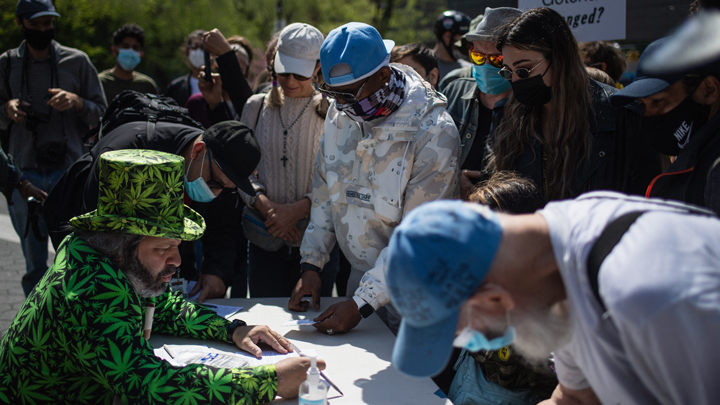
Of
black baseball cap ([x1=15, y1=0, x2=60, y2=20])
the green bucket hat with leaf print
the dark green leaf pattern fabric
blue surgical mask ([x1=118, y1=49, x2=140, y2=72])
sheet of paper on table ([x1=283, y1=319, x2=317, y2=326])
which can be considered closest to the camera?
the dark green leaf pattern fabric

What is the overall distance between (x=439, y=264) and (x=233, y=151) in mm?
1772

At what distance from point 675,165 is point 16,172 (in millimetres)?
3632

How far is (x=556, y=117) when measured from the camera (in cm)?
214

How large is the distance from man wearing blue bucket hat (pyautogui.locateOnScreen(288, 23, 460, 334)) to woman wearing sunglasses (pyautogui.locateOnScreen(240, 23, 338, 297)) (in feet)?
1.95

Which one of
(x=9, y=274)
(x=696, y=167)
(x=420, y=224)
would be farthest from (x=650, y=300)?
(x=9, y=274)

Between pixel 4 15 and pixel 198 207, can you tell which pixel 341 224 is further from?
pixel 4 15

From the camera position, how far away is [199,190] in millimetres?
Result: 2609

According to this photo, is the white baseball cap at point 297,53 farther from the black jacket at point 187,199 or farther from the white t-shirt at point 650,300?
the white t-shirt at point 650,300

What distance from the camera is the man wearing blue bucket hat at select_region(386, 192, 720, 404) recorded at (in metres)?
0.85

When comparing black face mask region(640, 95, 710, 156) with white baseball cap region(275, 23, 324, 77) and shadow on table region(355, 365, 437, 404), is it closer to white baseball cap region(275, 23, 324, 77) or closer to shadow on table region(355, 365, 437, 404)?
shadow on table region(355, 365, 437, 404)

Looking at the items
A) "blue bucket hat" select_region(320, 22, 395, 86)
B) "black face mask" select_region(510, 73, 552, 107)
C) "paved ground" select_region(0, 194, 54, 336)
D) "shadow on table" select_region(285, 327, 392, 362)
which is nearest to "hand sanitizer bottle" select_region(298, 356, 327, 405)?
"shadow on table" select_region(285, 327, 392, 362)

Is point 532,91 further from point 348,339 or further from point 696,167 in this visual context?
point 348,339

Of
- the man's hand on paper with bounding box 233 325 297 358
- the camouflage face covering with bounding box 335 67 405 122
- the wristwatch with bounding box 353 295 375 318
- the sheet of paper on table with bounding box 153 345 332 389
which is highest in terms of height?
the camouflage face covering with bounding box 335 67 405 122

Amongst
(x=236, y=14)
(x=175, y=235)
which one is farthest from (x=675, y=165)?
(x=236, y=14)
